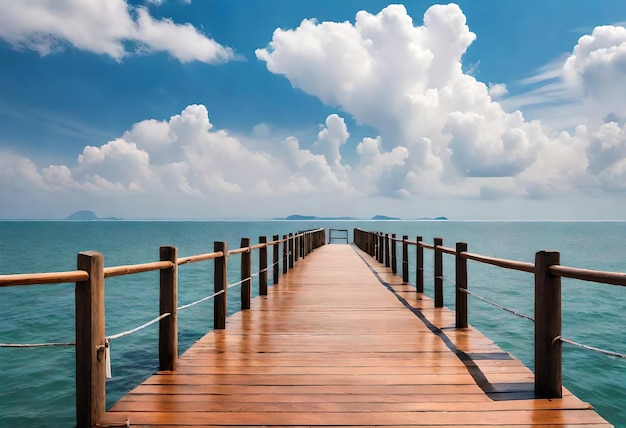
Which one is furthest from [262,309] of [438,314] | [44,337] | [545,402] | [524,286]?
[524,286]

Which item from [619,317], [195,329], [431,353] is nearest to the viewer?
[431,353]

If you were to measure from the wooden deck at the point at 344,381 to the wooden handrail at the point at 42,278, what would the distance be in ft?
3.09

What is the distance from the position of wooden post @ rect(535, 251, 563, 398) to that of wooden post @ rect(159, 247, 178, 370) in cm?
287

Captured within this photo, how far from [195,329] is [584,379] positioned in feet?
29.7

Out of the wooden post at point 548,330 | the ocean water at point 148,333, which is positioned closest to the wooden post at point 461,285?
the ocean water at point 148,333

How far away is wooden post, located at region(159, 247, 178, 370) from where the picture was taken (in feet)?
12.6

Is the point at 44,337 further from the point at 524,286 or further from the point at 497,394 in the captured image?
the point at 524,286

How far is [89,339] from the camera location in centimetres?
272

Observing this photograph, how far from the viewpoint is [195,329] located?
12.2 meters

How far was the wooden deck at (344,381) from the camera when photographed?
291 cm

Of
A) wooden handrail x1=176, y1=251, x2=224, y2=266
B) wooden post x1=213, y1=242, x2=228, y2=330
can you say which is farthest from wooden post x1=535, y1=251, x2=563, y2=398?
wooden post x1=213, y1=242, x2=228, y2=330

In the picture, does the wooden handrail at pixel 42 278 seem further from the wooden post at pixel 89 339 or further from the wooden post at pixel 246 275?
the wooden post at pixel 246 275

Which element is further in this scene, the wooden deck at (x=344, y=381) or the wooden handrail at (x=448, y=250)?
the wooden handrail at (x=448, y=250)

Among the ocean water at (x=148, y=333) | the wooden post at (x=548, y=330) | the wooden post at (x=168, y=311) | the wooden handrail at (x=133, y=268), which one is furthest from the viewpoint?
the ocean water at (x=148, y=333)
